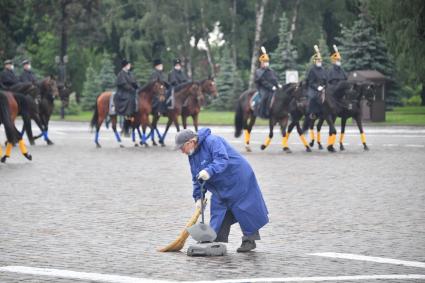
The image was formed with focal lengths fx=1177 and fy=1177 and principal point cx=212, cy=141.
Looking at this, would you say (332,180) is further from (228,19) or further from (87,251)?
(228,19)

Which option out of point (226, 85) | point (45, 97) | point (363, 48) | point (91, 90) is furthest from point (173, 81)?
point (91, 90)

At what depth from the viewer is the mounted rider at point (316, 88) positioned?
99.3 feet

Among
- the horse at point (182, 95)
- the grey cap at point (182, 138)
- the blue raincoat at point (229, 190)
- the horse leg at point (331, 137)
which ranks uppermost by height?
the grey cap at point (182, 138)

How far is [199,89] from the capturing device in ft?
113

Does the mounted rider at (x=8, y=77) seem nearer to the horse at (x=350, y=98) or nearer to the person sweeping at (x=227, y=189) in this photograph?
the horse at (x=350, y=98)

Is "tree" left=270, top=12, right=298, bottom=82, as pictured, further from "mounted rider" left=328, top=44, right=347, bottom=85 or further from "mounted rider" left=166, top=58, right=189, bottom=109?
"mounted rider" left=328, top=44, right=347, bottom=85

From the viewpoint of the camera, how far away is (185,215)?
15.1 m

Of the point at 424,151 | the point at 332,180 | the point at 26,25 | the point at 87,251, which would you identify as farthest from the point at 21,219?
the point at 26,25

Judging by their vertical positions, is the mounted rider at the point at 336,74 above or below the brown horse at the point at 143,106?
above

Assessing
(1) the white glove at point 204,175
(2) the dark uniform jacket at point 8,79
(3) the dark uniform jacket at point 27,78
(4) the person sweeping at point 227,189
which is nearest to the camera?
(1) the white glove at point 204,175

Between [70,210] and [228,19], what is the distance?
5919 centimetres

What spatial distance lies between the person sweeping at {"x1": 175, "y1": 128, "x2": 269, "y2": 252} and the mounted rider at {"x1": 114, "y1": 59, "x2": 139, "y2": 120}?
22.1m

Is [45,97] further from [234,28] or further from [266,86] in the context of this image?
[234,28]

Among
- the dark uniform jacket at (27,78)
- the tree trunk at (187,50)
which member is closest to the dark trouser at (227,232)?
the dark uniform jacket at (27,78)
